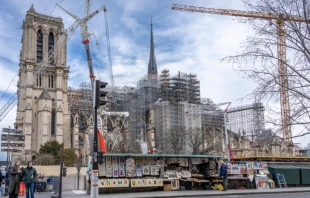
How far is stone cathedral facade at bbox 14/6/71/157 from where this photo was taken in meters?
74.9

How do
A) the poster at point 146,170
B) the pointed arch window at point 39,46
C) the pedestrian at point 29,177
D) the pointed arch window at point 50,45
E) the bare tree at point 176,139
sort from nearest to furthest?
the pedestrian at point 29,177 < the poster at point 146,170 < the bare tree at point 176,139 < the pointed arch window at point 50,45 < the pointed arch window at point 39,46

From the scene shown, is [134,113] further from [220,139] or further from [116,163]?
[116,163]

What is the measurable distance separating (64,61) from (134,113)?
20666mm

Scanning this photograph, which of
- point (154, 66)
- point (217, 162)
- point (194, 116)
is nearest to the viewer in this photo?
point (217, 162)

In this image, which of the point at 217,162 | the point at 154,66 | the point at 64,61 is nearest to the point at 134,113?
the point at 64,61

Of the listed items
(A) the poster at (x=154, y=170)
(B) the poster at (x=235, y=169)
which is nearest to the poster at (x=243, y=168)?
(B) the poster at (x=235, y=169)

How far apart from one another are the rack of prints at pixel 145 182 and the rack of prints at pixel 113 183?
348 millimetres

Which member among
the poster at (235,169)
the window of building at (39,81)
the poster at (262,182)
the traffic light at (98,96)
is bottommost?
the poster at (262,182)

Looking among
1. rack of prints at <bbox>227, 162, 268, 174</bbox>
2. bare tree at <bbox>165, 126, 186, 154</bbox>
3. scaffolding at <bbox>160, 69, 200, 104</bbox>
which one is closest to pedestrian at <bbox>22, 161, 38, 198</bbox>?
rack of prints at <bbox>227, 162, 268, 174</bbox>

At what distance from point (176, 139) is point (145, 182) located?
48753mm

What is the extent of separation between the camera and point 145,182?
20.6 meters

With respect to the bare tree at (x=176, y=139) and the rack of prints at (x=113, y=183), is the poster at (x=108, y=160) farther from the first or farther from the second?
the bare tree at (x=176, y=139)

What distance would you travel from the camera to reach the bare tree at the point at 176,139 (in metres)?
68.3

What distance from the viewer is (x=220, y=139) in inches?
3556
